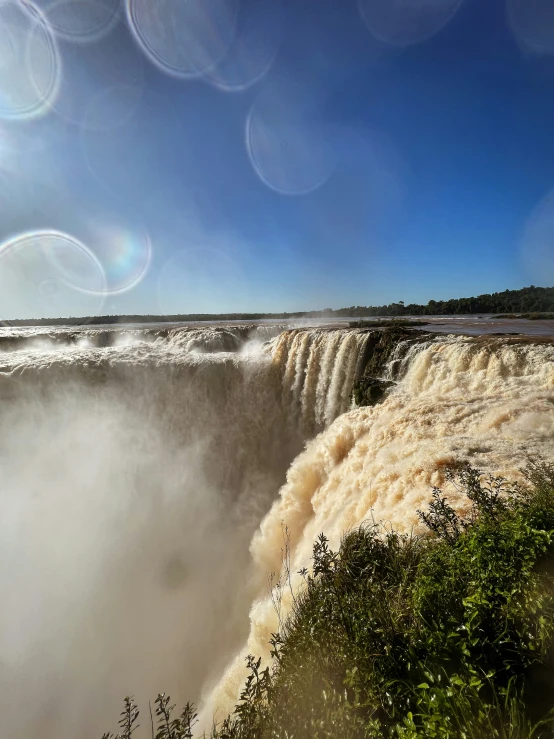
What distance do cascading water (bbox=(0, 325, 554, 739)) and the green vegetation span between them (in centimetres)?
196

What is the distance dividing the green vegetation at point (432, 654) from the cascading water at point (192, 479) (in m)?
1.96

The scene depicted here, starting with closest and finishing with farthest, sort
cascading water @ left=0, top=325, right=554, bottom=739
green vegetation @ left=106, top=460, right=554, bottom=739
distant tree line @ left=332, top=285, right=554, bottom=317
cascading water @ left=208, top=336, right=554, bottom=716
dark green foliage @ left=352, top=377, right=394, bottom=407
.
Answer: green vegetation @ left=106, top=460, right=554, bottom=739
cascading water @ left=208, top=336, right=554, bottom=716
cascading water @ left=0, top=325, right=554, bottom=739
dark green foliage @ left=352, top=377, right=394, bottom=407
distant tree line @ left=332, top=285, right=554, bottom=317

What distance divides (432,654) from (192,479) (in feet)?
39.7

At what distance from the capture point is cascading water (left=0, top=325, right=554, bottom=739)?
7.14 m

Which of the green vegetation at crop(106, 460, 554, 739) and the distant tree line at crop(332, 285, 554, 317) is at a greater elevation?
the distant tree line at crop(332, 285, 554, 317)

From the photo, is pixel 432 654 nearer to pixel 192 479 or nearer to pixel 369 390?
pixel 369 390

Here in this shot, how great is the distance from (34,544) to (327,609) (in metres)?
12.0

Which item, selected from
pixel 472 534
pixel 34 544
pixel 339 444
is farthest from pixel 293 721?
pixel 34 544

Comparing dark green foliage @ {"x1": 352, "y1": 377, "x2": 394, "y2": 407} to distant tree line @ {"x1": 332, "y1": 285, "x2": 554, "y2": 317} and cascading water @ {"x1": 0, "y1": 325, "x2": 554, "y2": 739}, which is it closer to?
cascading water @ {"x1": 0, "y1": 325, "x2": 554, "y2": 739}

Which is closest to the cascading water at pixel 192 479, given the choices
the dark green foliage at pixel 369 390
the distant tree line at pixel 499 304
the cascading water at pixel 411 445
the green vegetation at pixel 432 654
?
the cascading water at pixel 411 445

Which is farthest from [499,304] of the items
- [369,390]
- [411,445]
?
[411,445]

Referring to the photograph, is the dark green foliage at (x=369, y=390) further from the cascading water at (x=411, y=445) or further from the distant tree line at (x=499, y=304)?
the distant tree line at (x=499, y=304)

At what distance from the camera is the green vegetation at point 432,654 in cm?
203

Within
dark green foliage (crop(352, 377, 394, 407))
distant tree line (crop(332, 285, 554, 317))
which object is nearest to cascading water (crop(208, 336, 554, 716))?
dark green foliage (crop(352, 377, 394, 407))
